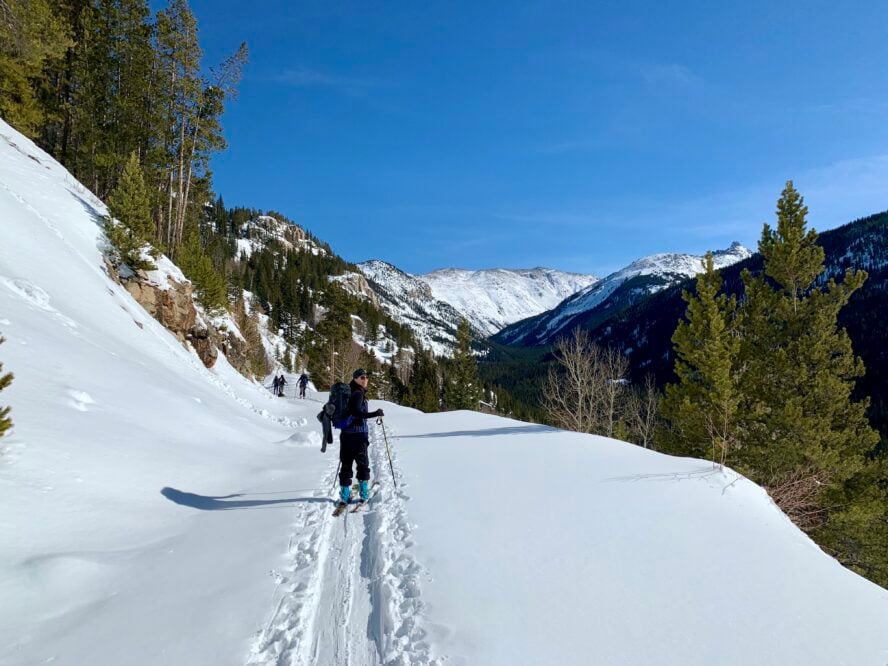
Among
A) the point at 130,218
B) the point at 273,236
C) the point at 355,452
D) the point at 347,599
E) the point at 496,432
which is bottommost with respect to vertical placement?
the point at 347,599

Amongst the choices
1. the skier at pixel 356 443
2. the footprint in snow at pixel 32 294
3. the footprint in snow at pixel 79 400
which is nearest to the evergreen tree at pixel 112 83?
the footprint in snow at pixel 32 294

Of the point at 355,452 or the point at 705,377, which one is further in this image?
the point at 705,377

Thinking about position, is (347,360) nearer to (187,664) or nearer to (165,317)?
(165,317)

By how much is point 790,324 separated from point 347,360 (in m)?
37.1

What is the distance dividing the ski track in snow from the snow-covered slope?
0.02 m

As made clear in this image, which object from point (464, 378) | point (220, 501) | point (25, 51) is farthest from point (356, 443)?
point (464, 378)

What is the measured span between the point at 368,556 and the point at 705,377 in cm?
1545

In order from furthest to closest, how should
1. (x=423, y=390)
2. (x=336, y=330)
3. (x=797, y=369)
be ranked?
1. (x=423, y=390)
2. (x=336, y=330)
3. (x=797, y=369)

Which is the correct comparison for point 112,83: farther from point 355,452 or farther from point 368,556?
point 368,556

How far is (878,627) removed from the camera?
13.2 ft

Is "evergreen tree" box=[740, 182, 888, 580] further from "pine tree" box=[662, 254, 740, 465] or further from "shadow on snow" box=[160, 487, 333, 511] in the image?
"shadow on snow" box=[160, 487, 333, 511]

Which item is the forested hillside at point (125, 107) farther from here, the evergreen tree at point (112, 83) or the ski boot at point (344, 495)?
the ski boot at point (344, 495)

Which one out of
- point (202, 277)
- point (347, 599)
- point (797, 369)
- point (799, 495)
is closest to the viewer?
point (347, 599)

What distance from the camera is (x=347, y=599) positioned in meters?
4.45
